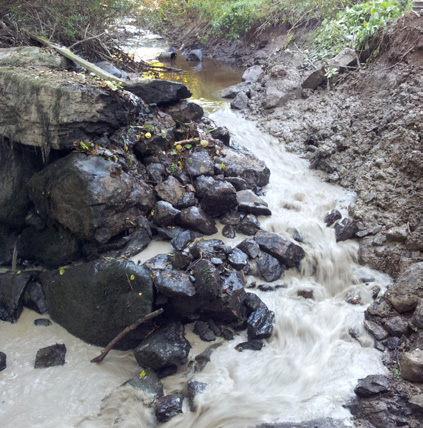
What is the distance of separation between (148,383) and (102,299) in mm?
1092

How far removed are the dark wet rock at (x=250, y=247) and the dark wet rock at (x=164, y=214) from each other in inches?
37.6

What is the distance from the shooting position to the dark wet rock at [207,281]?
4191mm

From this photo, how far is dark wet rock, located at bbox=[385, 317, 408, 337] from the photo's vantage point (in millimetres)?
3934

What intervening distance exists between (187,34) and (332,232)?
561 inches

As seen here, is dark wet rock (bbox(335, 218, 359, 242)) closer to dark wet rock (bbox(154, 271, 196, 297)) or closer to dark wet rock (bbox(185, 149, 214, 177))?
dark wet rock (bbox(185, 149, 214, 177))

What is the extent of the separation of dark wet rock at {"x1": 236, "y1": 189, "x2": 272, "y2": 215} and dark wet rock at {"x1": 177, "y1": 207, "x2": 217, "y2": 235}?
622 mm

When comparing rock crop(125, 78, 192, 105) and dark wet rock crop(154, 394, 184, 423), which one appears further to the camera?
rock crop(125, 78, 192, 105)

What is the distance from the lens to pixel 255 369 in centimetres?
391

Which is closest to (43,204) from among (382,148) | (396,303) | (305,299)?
(305,299)

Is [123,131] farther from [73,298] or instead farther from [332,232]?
[332,232]

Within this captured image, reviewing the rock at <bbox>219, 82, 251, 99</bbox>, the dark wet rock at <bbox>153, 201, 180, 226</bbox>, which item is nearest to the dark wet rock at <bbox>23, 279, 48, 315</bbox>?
the dark wet rock at <bbox>153, 201, 180, 226</bbox>

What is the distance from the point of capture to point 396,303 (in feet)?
13.6

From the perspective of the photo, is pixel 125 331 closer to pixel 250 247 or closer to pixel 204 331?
pixel 204 331

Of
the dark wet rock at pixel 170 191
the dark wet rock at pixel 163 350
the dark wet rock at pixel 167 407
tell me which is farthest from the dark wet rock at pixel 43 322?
the dark wet rock at pixel 170 191
